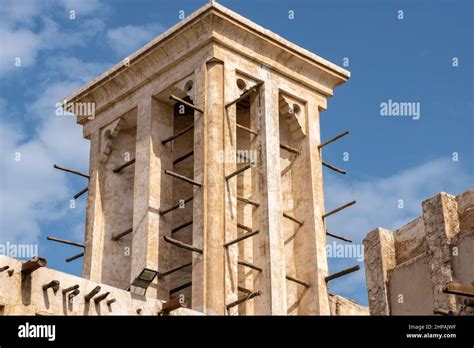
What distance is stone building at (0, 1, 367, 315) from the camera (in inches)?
993

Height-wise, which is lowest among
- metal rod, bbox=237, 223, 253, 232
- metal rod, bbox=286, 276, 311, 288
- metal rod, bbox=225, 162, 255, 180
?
metal rod, bbox=286, 276, 311, 288

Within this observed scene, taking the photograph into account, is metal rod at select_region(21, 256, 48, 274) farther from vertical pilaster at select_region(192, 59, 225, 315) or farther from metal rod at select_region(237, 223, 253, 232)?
metal rod at select_region(237, 223, 253, 232)

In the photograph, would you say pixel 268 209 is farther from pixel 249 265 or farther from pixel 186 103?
pixel 186 103

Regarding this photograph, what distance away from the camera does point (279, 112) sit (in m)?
28.5

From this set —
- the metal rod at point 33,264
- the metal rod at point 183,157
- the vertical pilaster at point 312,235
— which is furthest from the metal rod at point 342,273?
the metal rod at point 33,264

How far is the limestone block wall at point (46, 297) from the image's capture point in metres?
19.0

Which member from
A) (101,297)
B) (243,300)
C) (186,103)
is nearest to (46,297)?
(101,297)

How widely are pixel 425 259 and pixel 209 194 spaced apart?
4674mm

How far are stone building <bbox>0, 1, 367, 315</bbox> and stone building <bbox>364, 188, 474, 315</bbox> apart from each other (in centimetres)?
166

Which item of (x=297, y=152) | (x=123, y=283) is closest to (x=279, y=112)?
(x=297, y=152)

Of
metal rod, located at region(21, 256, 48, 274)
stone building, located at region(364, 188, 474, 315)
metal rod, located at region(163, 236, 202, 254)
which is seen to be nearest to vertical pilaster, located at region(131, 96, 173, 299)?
metal rod, located at region(163, 236, 202, 254)
